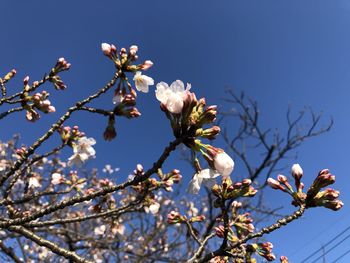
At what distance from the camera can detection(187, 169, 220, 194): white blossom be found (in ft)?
5.16

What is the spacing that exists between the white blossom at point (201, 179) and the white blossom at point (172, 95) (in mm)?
316

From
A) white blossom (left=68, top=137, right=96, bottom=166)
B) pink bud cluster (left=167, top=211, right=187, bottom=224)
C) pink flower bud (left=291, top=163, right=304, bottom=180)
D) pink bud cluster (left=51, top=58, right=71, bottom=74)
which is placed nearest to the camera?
pink flower bud (left=291, top=163, right=304, bottom=180)

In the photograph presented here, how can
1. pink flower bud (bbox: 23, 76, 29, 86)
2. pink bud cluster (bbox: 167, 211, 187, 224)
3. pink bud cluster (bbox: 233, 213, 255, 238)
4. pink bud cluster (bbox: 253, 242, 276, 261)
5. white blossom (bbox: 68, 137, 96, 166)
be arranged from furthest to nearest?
white blossom (bbox: 68, 137, 96, 166) → pink flower bud (bbox: 23, 76, 29, 86) → pink bud cluster (bbox: 167, 211, 187, 224) → pink bud cluster (bbox: 233, 213, 255, 238) → pink bud cluster (bbox: 253, 242, 276, 261)

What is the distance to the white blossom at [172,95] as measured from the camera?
144cm

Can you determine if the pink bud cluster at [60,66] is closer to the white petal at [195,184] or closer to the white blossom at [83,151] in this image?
the white blossom at [83,151]

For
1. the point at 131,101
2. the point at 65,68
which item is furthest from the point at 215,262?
the point at 65,68

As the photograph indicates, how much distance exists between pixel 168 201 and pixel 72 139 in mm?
8081

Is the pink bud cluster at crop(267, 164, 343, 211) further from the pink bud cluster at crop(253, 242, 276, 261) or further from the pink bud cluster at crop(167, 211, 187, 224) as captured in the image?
the pink bud cluster at crop(167, 211, 187, 224)

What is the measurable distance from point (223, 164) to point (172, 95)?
35 cm

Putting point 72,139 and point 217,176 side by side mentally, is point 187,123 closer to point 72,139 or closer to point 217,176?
point 217,176

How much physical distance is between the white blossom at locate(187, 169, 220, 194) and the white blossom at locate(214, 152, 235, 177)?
0.17 ft

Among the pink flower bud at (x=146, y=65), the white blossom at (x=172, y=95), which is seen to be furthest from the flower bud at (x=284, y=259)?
the pink flower bud at (x=146, y=65)

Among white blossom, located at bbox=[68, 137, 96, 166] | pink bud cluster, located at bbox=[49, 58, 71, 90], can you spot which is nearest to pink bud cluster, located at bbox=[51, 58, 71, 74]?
pink bud cluster, located at bbox=[49, 58, 71, 90]

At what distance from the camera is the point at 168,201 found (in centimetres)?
1087
